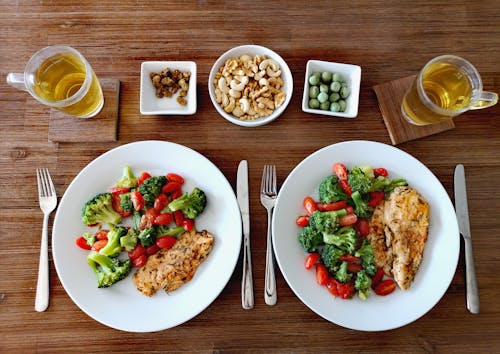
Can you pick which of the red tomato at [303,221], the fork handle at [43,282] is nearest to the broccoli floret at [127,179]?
the fork handle at [43,282]

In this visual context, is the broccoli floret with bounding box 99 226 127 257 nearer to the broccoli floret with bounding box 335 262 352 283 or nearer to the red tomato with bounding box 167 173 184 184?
the red tomato with bounding box 167 173 184 184

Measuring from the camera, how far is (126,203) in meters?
1.61

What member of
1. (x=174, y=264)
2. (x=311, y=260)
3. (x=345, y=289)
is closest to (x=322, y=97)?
(x=311, y=260)

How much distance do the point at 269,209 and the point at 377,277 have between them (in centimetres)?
49

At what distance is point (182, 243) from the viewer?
1631mm

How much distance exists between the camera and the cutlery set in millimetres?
1639

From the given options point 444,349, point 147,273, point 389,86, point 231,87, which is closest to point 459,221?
point 444,349

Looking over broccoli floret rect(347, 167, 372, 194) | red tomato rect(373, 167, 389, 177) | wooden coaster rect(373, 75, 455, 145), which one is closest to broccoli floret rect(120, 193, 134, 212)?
broccoli floret rect(347, 167, 372, 194)

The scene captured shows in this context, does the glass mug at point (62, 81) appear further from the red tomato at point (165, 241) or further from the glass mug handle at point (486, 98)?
the glass mug handle at point (486, 98)

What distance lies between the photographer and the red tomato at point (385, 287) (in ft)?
5.19

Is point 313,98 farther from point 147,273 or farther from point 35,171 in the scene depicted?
point 35,171

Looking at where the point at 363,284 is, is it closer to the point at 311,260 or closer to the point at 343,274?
the point at 343,274

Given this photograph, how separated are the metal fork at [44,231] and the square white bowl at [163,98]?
494mm

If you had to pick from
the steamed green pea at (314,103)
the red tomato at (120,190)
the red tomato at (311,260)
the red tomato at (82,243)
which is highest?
the steamed green pea at (314,103)
